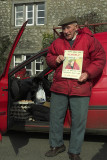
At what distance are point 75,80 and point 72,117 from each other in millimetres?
530

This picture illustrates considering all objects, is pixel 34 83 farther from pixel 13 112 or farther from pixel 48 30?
pixel 48 30

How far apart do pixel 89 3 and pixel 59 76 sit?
36.9 ft

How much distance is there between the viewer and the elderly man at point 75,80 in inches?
131

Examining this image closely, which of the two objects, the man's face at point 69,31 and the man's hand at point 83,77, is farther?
the man's face at point 69,31

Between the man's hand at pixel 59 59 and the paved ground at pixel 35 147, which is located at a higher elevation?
the man's hand at pixel 59 59

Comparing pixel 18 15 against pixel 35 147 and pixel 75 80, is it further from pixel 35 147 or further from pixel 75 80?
pixel 75 80

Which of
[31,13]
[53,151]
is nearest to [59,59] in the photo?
[53,151]

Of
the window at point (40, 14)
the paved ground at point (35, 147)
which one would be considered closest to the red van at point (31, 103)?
the paved ground at point (35, 147)

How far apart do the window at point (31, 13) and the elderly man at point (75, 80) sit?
11.6m

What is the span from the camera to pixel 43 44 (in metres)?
14.2

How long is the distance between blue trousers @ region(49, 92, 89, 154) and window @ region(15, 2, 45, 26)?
38.7ft

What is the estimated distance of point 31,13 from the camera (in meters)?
14.9

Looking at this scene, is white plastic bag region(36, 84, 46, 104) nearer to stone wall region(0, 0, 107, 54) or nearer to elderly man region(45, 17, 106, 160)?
elderly man region(45, 17, 106, 160)

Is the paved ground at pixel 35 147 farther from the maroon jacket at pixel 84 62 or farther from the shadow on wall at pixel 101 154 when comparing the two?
the maroon jacket at pixel 84 62
